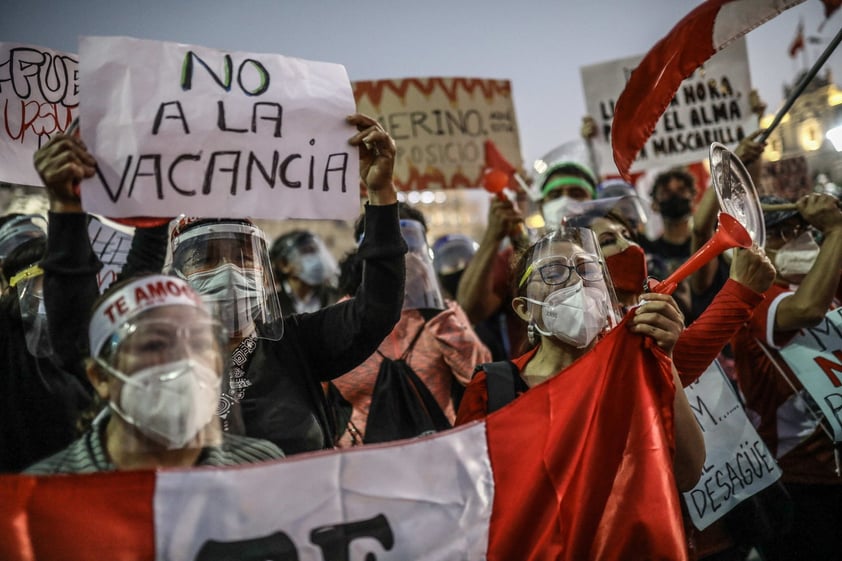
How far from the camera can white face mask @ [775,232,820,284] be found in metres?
3.93

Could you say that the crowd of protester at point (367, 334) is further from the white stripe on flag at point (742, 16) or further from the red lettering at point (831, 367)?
the white stripe on flag at point (742, 16)

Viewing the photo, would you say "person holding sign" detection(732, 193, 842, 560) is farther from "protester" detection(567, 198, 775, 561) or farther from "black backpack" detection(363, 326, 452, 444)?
"black backpack" detection(363, 326, 452, 444)

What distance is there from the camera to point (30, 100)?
9.60 feet

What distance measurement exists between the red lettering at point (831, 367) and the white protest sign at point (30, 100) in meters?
3.48

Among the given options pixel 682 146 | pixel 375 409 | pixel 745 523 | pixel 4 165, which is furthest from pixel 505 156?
pixel 4 165

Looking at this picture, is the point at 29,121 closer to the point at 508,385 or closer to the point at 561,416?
the point at 508,385

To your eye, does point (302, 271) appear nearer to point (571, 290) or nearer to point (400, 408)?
point (400, 408)

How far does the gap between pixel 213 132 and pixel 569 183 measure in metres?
2.98

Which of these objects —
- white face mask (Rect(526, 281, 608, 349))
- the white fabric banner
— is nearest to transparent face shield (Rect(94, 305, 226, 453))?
the white fabric banner

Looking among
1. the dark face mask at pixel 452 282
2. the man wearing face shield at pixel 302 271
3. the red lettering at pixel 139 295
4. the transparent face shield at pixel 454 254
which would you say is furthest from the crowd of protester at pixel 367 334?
the man wearing face shield at pixel 302 271

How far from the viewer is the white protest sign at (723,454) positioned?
3.08 m

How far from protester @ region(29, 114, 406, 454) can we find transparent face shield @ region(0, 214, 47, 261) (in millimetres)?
1289

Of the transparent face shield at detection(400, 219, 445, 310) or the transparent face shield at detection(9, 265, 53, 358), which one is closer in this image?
the transparent face shield at detection(9, 265, 53, 358)

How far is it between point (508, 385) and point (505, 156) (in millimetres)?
3932
